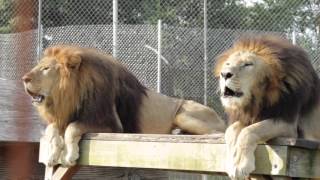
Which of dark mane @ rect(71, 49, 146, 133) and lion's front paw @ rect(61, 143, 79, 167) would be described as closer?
lion's front paw @ rect(61, 143, 79, 167)

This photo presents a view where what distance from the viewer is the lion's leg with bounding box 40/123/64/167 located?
3.99m

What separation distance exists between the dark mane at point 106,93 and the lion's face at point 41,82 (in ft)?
0.54

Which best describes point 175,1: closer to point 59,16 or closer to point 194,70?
point 59,16

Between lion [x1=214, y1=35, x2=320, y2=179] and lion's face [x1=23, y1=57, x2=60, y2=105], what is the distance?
1.25 m

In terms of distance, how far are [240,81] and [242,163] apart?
1.30 ft

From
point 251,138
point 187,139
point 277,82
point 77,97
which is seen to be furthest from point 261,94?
point 77,97

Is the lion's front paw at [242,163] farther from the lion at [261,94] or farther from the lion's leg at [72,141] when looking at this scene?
the lion's leg at [72,141]

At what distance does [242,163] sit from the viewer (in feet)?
9.60

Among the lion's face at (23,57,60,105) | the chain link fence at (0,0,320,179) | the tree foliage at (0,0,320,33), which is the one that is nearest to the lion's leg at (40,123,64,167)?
the lion's face at (23,57,60,105)

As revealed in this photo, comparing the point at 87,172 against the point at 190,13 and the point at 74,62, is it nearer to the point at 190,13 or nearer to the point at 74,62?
the point at 74,62

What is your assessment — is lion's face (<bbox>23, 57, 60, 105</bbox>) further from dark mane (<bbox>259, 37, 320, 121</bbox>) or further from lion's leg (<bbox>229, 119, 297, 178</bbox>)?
lion's leg (<bbox>229, 119, 297, 178</bbox>)

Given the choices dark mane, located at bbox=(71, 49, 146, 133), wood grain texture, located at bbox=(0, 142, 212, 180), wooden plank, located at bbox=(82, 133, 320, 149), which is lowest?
wood grain texture, located at bbox=(0, 142, 212, 180)

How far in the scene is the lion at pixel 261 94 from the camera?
9.93 ft

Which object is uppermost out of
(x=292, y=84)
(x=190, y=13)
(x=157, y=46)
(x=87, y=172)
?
(x=190, y=13)
